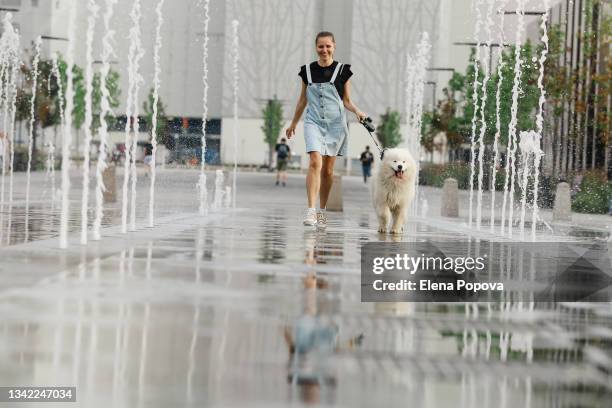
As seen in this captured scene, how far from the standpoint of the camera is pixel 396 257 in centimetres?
1084

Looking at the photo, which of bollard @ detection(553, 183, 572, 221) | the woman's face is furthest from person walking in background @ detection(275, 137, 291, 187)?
the woman's face

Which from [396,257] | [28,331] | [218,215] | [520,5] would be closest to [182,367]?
[28,331]

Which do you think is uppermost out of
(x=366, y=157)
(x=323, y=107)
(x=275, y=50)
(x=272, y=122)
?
(x=275, y=50)

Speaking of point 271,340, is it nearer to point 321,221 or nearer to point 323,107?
point 323,107

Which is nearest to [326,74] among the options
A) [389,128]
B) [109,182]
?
[109,182]

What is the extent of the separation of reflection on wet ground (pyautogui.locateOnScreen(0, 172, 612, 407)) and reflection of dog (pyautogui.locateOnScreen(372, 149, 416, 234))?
4.61 metres

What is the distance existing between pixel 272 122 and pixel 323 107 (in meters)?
91.7

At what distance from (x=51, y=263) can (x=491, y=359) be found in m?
4.59

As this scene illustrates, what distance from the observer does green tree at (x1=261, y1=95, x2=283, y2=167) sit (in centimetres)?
10606

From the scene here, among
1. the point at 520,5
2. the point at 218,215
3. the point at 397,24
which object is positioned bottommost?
the point at 218,215

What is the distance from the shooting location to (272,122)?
106m

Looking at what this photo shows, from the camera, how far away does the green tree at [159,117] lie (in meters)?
110

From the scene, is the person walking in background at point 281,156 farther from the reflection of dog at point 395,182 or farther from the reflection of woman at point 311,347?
the reflection of woman at point 311,347

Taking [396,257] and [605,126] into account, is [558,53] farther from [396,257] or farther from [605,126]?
[396,257]
